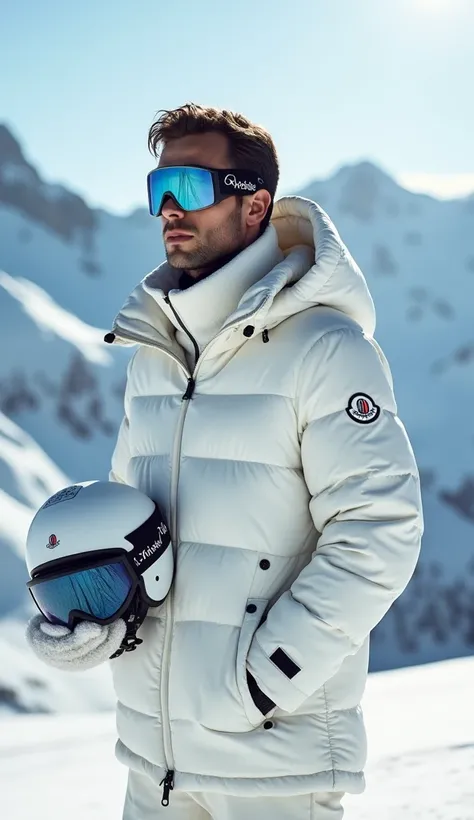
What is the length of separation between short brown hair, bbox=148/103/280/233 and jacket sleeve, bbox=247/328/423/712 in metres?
0.66

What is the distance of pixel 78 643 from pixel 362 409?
912 millimetres

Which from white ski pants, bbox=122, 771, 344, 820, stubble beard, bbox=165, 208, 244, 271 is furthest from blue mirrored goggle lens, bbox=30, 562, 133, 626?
stubble beard, bbox=165, 208, 244, 271

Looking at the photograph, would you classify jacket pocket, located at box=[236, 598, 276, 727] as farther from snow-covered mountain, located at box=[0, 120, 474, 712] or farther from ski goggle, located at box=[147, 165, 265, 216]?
snow-covered mountain, located at box=[0, 120, 474, 712]

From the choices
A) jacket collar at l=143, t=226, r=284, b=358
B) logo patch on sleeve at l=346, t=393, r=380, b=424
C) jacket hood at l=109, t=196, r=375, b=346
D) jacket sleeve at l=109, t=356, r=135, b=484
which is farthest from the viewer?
jacket sleeve at l=109, t=356, r=135, b=484

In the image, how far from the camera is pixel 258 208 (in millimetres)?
2557

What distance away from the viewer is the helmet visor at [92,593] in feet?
7.12

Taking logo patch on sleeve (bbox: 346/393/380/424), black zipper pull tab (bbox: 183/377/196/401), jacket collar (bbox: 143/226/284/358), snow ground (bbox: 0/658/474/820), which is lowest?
snow ground (bbox: 0/658/474/820)

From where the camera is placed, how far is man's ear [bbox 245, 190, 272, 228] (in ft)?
8.34

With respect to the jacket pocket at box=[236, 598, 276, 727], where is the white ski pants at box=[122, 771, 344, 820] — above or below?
below

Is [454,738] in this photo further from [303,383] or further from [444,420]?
[444,420]

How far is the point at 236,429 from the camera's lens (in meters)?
2.24

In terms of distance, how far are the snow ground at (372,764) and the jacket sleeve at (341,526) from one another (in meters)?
2.07

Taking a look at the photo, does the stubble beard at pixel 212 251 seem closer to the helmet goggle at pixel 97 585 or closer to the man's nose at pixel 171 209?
the man's nose at pixel 171 209

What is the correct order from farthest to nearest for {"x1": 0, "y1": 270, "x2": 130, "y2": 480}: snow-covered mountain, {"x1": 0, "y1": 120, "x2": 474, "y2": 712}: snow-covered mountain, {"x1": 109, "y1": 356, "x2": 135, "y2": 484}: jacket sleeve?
1. {"x1": 0, "y1": 120, "x2": 474, "y2": 712}: snow-covered mountain
2. {"x1": 0, "y1": 270, "x2": 130, "y2": 480}: snow-covered mountain
3. {"x1": 109, "y1": 356, "x2": 135, "y2": 484}: jacket sleeve
